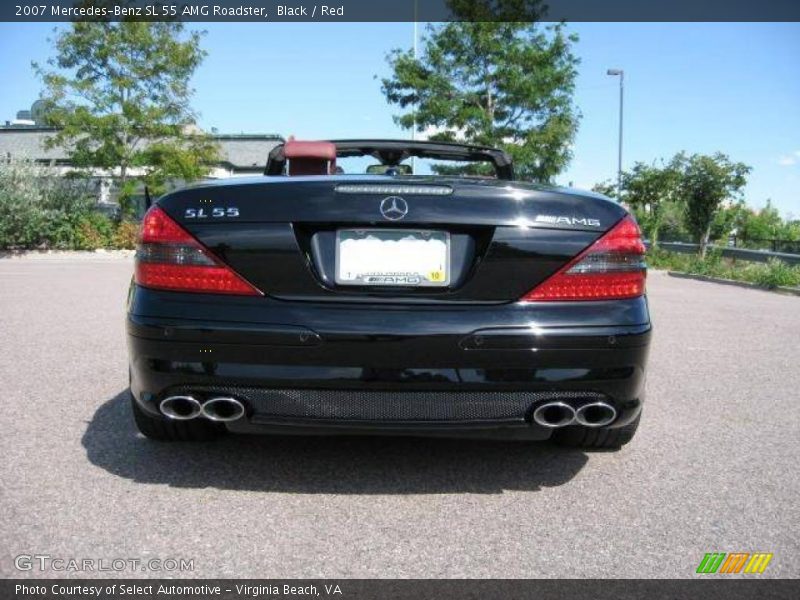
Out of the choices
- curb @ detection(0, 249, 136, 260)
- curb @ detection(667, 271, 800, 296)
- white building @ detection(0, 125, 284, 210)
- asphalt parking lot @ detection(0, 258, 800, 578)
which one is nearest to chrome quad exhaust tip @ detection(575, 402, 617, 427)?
asphalt parking lot @ detection(0, 258, 800, 578)

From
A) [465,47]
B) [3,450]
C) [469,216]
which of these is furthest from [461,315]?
[465,47]

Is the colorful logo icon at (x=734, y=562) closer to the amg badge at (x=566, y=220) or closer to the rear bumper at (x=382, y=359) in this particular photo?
the rear bumper at (x=382, y=359)

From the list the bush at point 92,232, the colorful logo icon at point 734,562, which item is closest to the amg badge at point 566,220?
the colorful logo icon at point 734,562

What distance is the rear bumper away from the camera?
258 cm

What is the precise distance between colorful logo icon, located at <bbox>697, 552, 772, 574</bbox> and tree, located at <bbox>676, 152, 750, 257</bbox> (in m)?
21.6

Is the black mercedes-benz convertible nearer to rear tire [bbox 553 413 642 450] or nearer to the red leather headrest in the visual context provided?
rear tire [bbox 553 413 642 450]

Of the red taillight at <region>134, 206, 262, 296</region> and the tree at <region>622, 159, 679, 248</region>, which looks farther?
the tree at <region>622, 159, 679, 248</region>

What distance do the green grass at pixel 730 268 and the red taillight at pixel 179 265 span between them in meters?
15.6

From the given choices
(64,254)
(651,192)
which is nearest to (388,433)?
(64,254)

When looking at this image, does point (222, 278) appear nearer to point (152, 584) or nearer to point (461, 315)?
point (461, 315)

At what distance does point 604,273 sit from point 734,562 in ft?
3.53

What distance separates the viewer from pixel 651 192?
26.0 metres

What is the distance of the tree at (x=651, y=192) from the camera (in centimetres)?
2501

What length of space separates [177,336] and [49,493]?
0.86 metres
